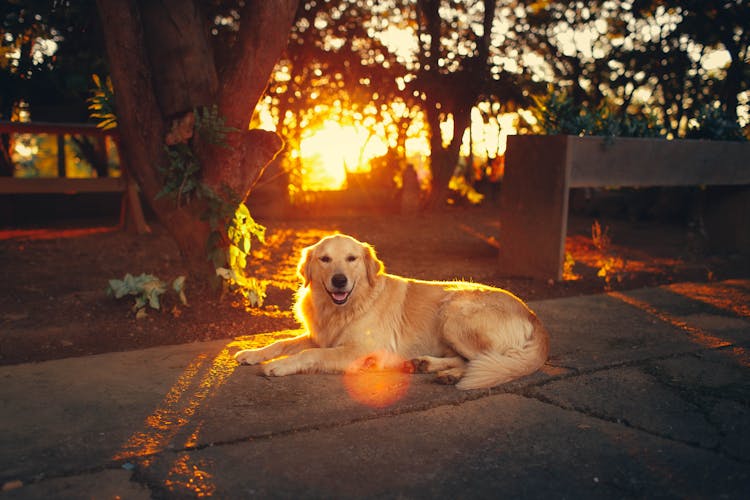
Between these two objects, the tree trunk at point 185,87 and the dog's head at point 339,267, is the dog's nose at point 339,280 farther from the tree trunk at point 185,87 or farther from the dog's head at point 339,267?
the tree trunk at point 185,87

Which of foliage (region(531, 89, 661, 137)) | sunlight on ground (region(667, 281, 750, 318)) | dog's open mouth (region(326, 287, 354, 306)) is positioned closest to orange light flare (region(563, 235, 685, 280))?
sunlight on ground (region(667, 281, 750, 318))

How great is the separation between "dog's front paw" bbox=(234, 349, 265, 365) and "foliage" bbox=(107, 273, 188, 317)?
129 centimetres

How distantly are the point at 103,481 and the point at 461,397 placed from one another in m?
1.91

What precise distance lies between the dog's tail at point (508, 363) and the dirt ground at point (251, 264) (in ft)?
6.60

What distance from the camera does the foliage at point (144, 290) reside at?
202 inches

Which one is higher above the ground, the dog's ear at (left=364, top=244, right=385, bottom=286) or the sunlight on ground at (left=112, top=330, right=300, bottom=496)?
the dog's ear at (left=364, top=244, right=385, bottom=286)

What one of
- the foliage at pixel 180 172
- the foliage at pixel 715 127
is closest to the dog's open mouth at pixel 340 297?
the foliage at pixel 180 172

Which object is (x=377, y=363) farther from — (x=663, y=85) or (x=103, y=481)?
(x=663, y=85)

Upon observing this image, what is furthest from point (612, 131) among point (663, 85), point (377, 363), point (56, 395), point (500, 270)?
point (663, 85)

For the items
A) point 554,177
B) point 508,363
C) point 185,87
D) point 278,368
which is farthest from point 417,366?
point 554,177

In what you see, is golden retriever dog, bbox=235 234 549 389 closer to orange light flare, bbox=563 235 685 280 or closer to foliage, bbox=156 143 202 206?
foliage, bbox=156 143 202 206

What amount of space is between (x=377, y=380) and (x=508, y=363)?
0.82 m

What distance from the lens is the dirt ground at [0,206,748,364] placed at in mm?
4910

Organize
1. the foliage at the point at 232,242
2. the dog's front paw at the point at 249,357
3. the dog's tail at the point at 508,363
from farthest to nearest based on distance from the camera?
1. the foliage at the point at 232,242
2. the dog's front paw at the point at 249,357
3. the dog's tail at the point at 508,363
